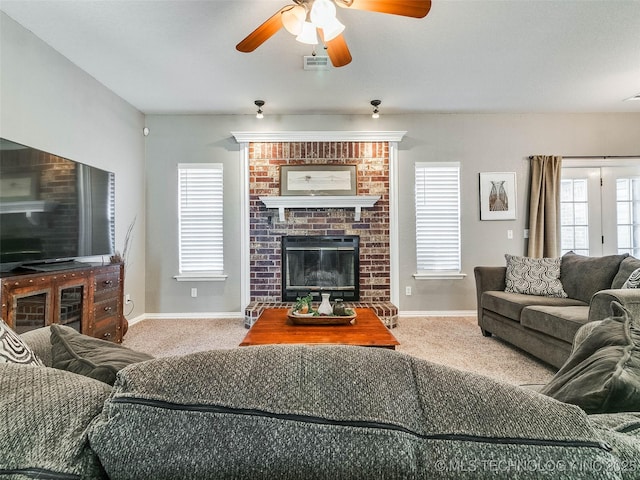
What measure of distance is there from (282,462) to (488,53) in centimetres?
345

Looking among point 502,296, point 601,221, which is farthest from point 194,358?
point 601,221

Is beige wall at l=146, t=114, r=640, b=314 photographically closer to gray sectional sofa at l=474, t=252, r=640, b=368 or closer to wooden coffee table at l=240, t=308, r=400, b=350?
gray sectional sofa at l=474, t=252, r=640, b=368

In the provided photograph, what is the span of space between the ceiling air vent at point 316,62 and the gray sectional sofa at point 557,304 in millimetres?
2634

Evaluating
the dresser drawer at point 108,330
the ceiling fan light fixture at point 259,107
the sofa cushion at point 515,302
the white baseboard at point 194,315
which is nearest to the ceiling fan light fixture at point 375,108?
the ceiling fan light fixture at point 259,107

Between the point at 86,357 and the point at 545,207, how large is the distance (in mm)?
4901

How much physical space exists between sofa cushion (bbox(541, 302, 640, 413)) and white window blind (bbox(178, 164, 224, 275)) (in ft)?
12.9

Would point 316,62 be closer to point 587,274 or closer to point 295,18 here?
point 295,18

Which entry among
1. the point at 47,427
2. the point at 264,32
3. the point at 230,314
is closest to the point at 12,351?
the point at 47,427

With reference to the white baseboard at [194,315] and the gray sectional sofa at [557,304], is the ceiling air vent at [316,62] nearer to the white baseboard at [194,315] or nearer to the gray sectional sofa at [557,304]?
the gray sectional sofa at [557,304]

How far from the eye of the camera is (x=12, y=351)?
27.3 inches

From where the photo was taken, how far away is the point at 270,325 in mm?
2436

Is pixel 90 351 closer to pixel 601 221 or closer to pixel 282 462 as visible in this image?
pixel 282 462

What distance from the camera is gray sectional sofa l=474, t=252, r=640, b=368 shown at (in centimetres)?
222

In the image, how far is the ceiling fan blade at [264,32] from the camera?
6.53 feet
